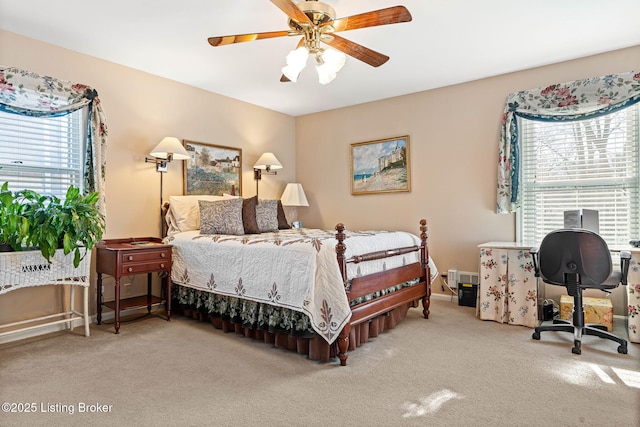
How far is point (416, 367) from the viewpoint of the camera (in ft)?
8.09

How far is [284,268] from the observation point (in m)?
2.71

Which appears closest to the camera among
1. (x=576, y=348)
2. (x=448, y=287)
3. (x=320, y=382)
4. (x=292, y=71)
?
(x=320, y=382)

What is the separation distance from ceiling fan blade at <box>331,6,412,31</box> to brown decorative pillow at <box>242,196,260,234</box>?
216 centimetres

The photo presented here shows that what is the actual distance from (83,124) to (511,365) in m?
4.07

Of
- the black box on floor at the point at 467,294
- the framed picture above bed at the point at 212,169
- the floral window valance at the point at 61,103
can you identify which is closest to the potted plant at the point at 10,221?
the floral window valance at the point at 61,103

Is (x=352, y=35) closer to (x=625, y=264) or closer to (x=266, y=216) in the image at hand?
(x=266, y=216)

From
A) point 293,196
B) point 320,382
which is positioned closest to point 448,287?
point 293,196

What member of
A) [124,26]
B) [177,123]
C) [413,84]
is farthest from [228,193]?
[413,84]

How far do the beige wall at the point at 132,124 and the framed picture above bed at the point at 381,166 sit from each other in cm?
154

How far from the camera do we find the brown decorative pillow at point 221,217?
372 centimetres

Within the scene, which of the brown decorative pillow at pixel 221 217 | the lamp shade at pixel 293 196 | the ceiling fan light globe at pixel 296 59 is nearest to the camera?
the ceiling fan light globe at pixel 296 59

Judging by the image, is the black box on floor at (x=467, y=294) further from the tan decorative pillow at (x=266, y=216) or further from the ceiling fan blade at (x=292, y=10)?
the ceiling fan blade at (x=292, y=10)

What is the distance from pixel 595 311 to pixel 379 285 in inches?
77.1

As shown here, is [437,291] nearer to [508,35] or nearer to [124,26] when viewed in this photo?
[508,35]
